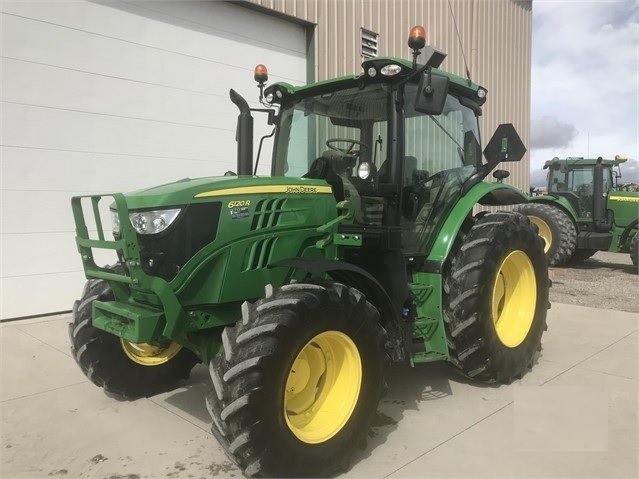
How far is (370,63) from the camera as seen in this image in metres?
3.36

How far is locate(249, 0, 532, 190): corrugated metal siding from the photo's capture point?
26.3 feet

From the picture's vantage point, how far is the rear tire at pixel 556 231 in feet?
32.1

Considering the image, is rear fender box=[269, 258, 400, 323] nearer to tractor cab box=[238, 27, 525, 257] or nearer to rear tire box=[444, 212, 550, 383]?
tractor cab box=[238, 27, 525, 257]

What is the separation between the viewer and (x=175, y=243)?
8.83 feet

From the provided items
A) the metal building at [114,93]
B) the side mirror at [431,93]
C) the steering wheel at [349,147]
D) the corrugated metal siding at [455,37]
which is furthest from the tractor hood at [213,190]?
the corrugated metal siding at [455,37]

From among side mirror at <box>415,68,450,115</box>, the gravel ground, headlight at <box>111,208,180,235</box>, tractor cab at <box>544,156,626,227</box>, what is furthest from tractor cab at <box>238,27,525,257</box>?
tractor cab at <box>544,156,626,227</box>

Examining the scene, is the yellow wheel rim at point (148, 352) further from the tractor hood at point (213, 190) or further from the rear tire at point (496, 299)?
the rear tire at point (496, 299)

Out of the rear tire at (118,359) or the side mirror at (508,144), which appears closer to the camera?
the rear tire at (118,359)

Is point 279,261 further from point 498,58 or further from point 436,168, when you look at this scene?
point 498,58

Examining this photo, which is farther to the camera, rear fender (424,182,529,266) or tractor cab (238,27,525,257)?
rear fender (424,182,529,266)

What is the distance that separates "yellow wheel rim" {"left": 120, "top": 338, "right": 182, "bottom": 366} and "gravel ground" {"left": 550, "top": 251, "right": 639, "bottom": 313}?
5.47 metres

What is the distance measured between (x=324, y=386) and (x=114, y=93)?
4.78 meters

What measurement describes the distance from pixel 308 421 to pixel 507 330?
2.07 meters

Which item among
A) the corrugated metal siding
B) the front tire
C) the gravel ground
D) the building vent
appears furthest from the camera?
the building vent
